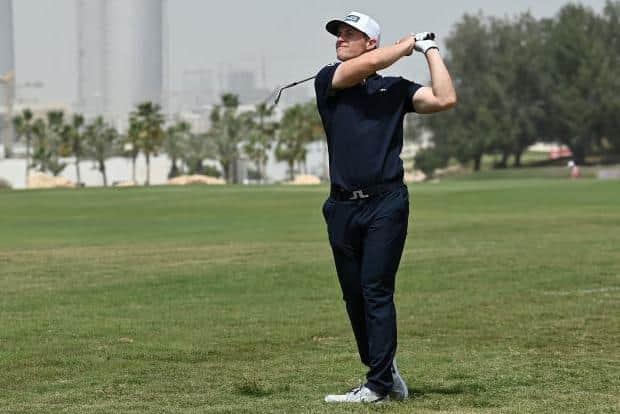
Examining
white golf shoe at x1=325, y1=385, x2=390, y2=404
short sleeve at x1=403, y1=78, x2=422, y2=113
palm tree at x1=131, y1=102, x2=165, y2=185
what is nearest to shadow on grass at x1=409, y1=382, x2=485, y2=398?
white golf shoe at x1=325, y1=385, x2=390, y2=404

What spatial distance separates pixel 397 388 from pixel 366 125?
1.74m

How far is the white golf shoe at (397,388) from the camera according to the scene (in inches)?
374

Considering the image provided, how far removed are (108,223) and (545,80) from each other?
13553 cm

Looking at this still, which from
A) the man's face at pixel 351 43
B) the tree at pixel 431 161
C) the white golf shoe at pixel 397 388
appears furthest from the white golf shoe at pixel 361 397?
the tree at pixel 431 161

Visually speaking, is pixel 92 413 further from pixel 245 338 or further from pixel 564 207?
pixel 564 207

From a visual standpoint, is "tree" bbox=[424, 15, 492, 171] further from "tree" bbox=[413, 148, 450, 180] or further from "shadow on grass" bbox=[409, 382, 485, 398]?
"shadow on grass" bbox=[409, 382, 485, 398]

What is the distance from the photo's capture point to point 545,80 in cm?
17562

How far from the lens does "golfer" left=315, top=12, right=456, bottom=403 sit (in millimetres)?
9258

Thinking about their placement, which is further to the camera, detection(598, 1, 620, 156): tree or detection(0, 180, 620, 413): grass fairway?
detection(598, 1, 620, 156): tree

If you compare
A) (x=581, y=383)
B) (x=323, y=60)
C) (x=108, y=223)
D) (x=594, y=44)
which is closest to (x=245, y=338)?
(x=323, y=60)

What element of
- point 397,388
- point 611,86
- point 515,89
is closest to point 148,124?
point 515,89

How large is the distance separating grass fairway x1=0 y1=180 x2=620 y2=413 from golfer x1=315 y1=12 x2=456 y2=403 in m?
0.45

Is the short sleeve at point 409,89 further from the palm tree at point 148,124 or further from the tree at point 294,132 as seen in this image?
the tree at point 294,132

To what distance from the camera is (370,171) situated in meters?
9.30
